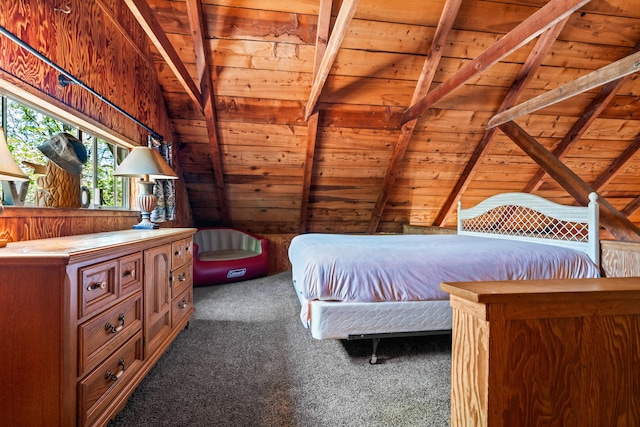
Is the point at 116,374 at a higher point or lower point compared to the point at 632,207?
lower

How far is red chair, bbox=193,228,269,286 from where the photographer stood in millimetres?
3584

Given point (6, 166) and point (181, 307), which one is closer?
point (6, 166)

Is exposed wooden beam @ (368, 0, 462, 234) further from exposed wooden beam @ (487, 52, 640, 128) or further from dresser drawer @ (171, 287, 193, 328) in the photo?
dresser drawer @ (171, 287, 193, 328)

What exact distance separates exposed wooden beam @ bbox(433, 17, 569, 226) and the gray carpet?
2554mm

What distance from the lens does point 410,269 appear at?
73.0 inches

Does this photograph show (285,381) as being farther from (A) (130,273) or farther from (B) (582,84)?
(B) (582,84)

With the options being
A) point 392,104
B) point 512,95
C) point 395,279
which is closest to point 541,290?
point 395,279

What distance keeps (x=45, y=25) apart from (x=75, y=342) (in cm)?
159

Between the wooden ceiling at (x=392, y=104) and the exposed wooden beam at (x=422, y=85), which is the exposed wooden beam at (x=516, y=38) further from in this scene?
the exposed wooden beam at (x=422, y=85)

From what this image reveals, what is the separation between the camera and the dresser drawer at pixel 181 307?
1942 millimetres

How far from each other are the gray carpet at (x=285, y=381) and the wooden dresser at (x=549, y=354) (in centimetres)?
86

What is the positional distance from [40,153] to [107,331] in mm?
1041

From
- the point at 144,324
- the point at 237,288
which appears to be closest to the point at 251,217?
the point at 237,288

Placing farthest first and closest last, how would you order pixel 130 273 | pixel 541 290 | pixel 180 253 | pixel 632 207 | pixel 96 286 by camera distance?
pixel 632 207 < pixel 180 253 < pixel 130 273 < pixel 96 286 < pixel 541 290
